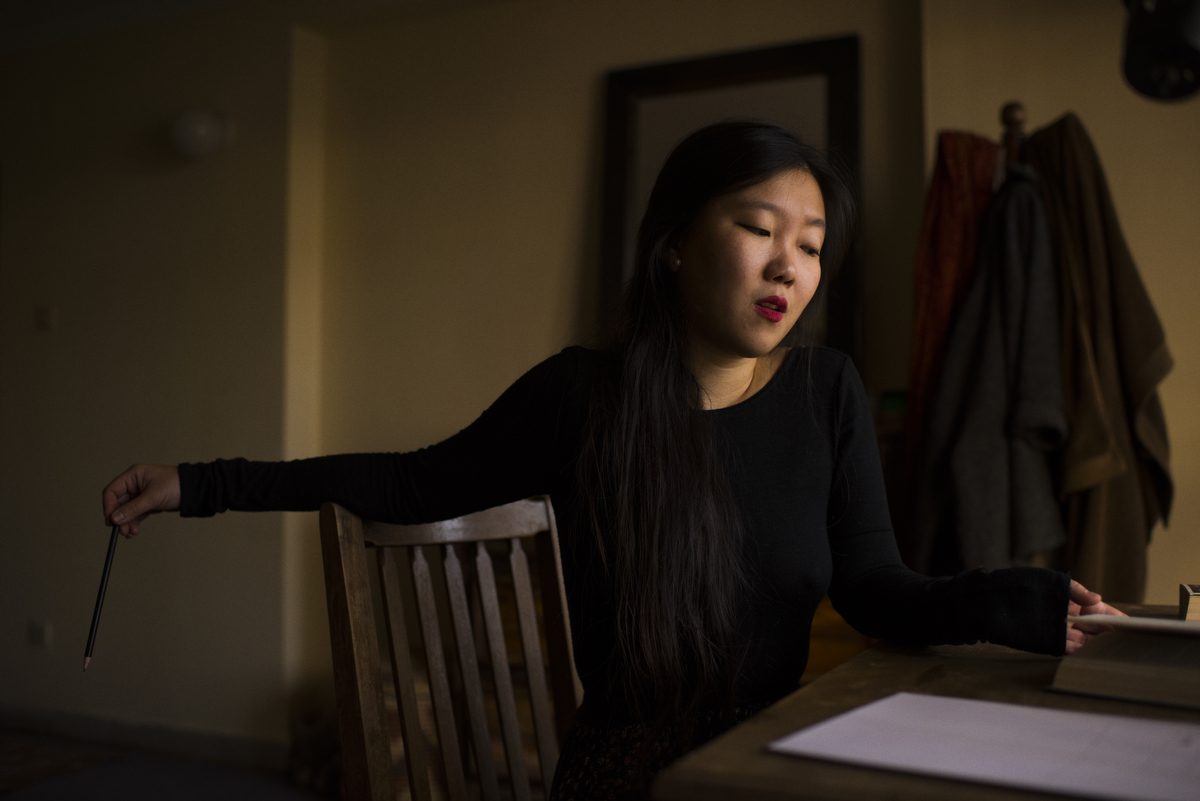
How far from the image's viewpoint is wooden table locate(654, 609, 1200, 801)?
0.62m

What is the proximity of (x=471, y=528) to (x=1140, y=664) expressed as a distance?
2.33ft

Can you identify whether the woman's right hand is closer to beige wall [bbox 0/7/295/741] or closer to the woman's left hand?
the woman's left hand

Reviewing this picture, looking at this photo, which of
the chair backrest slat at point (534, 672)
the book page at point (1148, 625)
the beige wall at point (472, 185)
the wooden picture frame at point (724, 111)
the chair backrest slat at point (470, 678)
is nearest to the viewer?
the book page at point (1148, 625)

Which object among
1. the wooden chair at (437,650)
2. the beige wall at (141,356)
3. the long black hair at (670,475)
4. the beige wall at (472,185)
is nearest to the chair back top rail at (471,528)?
the wooden chair at (437,650)

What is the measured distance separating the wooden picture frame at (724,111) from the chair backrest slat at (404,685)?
1.73m

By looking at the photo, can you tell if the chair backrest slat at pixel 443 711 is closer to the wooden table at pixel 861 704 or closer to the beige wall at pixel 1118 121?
the wooden table at pixel 861 704

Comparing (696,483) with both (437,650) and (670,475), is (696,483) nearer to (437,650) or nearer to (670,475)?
(670,475)

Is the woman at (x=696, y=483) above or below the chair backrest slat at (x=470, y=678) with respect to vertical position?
above

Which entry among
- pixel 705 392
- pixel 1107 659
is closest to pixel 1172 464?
pixel 705 392

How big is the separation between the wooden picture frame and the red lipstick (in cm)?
157

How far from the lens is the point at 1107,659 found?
0.86 metres

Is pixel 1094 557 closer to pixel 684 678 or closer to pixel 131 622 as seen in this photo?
pixel 684 678

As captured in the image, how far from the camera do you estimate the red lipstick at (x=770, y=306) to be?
48.8 inches

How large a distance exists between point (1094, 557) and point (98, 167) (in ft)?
11.3
